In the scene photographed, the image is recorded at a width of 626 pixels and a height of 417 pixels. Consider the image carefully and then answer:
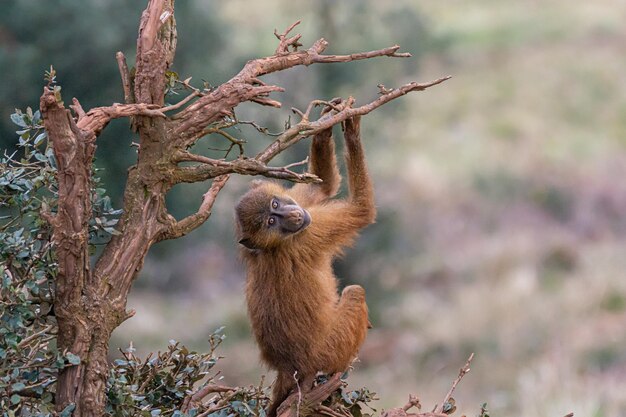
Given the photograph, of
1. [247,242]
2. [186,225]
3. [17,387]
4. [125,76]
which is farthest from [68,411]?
[247,242]

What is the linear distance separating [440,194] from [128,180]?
19906mm

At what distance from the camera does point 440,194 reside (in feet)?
77.7

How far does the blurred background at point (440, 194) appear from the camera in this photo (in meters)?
13.4

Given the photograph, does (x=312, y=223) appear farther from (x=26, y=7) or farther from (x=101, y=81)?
(x=26, y=7)

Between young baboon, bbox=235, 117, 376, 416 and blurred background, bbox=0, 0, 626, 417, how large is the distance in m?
3.47

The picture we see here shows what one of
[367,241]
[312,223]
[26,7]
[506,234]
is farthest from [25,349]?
[506,234]

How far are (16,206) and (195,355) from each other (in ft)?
3.41

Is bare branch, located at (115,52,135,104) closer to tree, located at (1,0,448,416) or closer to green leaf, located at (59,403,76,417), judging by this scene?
tree, located at (1,0,448,416)

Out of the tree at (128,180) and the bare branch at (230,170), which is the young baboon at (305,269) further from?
the bare branch at (230,170)

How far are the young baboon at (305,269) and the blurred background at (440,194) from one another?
3.47 m

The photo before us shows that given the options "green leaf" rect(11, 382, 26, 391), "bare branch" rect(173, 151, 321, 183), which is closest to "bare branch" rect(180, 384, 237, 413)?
"green leaf" rect(11, 382, 26, 391)

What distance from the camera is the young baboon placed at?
5492 millimetres

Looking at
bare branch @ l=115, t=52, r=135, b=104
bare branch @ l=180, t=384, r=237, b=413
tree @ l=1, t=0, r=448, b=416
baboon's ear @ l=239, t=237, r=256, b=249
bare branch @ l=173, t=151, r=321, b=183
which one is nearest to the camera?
tree @ l=1, t=0, r=448, b=416

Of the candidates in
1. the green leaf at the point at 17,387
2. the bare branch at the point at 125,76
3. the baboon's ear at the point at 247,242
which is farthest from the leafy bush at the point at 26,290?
the baboon's ear at the point at 247,242
